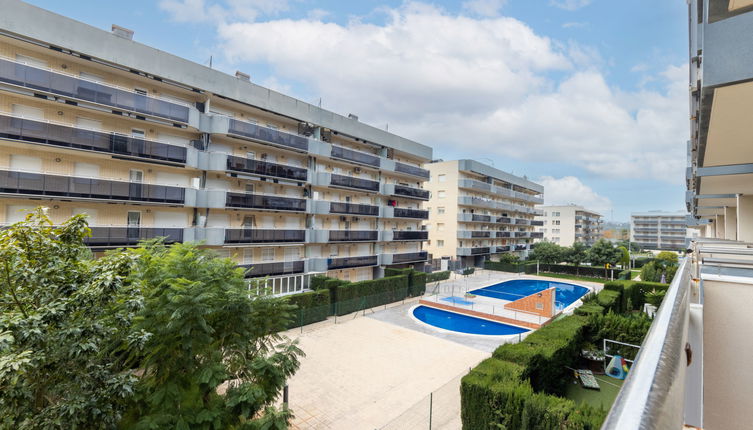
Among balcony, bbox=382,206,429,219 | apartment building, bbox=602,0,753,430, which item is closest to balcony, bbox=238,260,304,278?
balcony, bbox=382,206,429,219

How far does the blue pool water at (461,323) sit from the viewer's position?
2122 centimetres

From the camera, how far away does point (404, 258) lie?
113 ft

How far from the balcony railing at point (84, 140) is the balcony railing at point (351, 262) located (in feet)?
42.6

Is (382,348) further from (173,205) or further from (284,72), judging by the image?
(284,72)

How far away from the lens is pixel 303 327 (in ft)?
66.2

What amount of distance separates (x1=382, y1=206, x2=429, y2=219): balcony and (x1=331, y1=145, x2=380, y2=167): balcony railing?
447cm

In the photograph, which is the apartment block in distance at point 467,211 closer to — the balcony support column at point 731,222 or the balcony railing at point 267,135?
the balcony railing at point 267,135

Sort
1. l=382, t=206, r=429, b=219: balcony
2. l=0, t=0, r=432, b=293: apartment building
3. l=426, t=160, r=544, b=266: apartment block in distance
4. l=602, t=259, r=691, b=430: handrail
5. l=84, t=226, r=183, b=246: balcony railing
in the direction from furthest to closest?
l=426, t=160, r=544, b=266: apartment block in distance
l=382, t=206, r=429, b=219: balcony
l=84, t=226, r=183, b=246: balcony railing
l=0, t=0, r=432, b=293: apartment building
l=602, t=259, r=691, b=430: handrail

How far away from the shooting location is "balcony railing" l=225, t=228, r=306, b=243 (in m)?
22.3

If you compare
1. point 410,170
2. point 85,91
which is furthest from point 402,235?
point 85,91

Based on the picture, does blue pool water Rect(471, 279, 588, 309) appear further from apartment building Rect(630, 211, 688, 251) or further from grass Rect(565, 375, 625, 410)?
apartment building Rect(630, 211, 688, 251)

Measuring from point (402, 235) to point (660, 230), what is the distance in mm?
99476

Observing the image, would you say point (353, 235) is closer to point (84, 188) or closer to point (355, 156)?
point (355, 156)

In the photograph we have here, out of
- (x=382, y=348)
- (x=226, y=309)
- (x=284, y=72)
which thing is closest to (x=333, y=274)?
(x=382, y=348)
